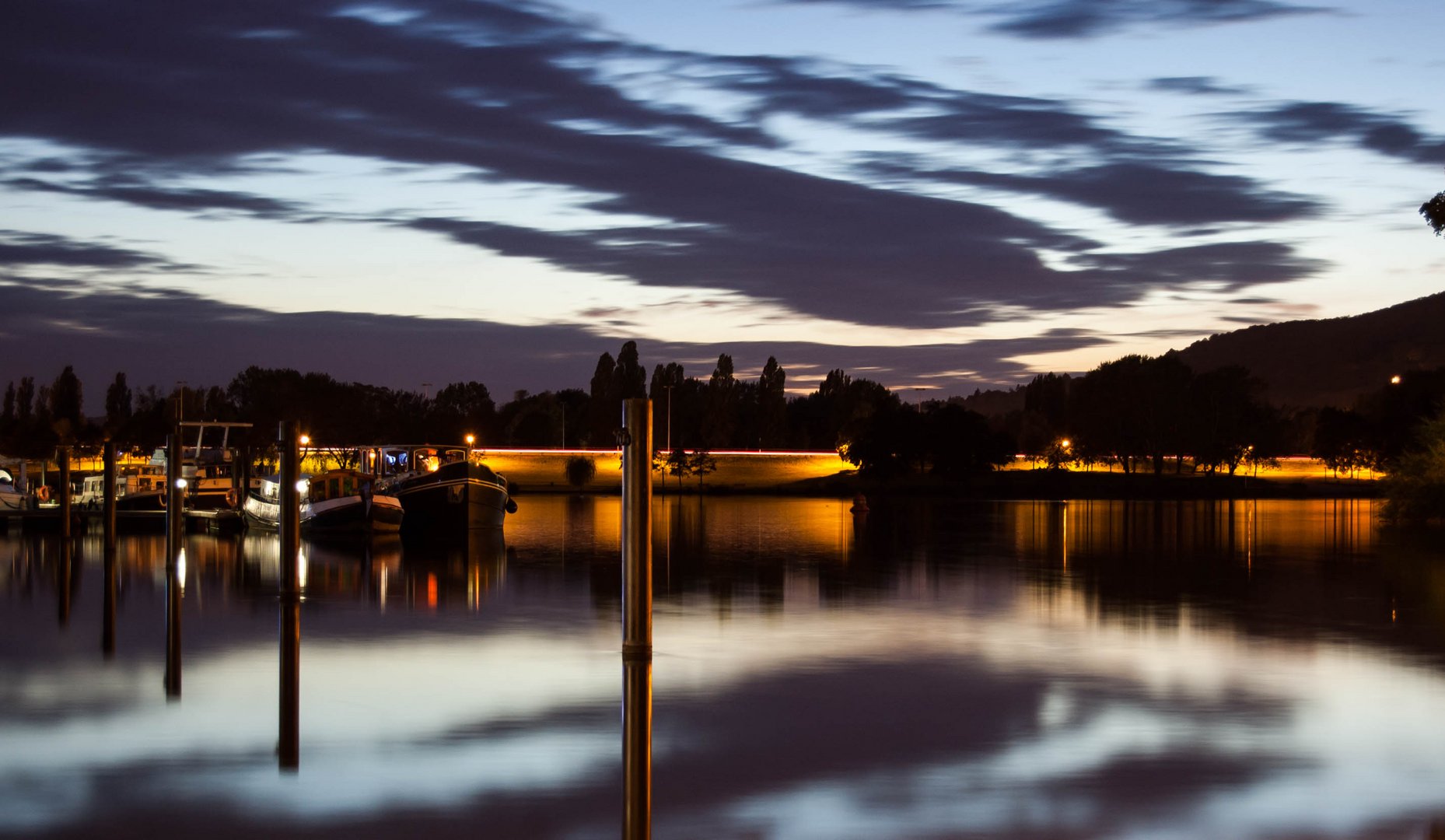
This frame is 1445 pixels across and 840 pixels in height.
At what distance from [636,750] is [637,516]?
1.34 metres

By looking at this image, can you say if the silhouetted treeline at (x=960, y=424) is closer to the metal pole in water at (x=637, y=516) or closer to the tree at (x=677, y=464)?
the tree at (x=677, y=464)

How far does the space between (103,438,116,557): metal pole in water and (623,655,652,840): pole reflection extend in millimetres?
21402

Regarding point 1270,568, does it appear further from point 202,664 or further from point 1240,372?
point 1240,372

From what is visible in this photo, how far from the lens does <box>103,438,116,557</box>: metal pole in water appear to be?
102 feet

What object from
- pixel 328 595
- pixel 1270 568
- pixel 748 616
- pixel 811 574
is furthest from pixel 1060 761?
pixel 1270 568

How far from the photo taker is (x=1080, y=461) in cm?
18700

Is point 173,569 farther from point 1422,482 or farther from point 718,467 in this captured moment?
point 718,467

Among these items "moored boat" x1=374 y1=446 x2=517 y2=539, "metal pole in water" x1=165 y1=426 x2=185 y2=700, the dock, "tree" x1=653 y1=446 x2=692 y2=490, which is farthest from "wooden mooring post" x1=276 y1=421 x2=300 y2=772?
"tree" x1=653 y1=446 x2=692 y2=490

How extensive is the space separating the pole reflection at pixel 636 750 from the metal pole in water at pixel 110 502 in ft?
70.2

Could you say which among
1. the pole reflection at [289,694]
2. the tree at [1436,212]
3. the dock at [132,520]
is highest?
the tree at [1436,212]

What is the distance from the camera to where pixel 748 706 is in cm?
1526

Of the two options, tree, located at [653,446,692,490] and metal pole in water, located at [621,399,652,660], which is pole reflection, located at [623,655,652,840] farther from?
tree, located at [653,446,692,490]

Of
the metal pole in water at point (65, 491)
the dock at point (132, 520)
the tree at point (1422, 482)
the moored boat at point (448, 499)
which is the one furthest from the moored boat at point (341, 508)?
the tree at point (1422, 482)

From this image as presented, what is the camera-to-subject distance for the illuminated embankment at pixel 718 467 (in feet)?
559
